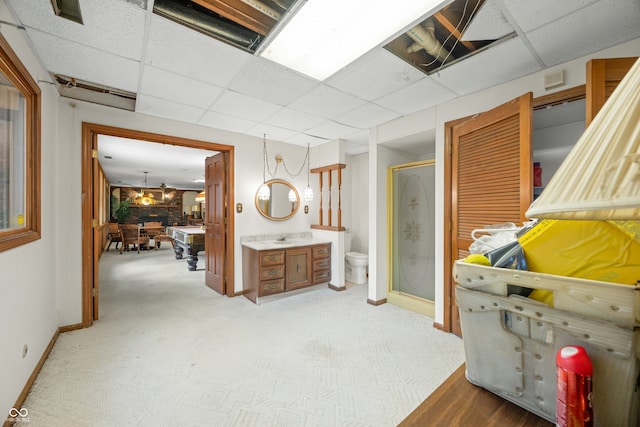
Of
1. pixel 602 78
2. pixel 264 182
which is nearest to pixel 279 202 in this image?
pixel 264 182

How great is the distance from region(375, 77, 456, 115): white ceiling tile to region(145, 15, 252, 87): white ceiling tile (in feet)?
4.88

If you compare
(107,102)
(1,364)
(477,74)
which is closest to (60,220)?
(107,102)

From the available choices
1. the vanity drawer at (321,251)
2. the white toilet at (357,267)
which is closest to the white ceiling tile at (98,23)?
the vanity drawer at (321,251)

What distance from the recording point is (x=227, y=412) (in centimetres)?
168

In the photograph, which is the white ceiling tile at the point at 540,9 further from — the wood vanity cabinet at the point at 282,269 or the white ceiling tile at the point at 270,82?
the wood vanity cabinet at the point at 282,269

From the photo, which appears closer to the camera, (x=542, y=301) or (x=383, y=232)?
(x=542, y=301)

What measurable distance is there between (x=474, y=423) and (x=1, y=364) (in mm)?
2338

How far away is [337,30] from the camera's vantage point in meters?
1.74

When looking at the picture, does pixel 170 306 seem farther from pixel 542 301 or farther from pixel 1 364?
pixel 542 301

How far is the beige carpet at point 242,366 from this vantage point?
65.6 inches

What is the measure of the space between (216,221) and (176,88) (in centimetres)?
210

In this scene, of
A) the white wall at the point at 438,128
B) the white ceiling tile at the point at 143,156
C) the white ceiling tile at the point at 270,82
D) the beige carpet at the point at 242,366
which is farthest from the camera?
the white ceiling tile at the point at 143,156


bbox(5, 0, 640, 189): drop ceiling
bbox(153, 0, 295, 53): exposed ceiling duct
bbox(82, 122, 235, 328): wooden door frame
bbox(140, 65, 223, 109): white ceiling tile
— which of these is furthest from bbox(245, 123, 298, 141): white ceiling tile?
bbox(153, 0, 295, 53): exposed ceiling duct

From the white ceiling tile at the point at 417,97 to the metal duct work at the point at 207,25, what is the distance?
1.45 metres
